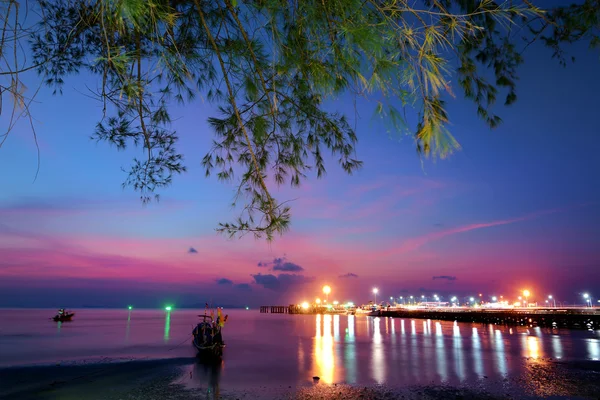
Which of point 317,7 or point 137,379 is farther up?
point 317,7

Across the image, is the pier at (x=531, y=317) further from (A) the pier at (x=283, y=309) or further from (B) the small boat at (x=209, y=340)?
(A) the pier at (x=283, y=309)

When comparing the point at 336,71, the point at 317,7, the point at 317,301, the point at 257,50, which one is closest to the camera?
the point at 317,7

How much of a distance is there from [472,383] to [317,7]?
15446mm

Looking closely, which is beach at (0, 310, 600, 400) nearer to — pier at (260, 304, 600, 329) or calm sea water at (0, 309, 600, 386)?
calm sea water at (0, 309, 600, 386)

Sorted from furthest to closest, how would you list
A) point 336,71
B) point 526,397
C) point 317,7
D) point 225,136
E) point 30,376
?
point 30,376 < point 526,397 < point 225,136 < point 336,71 < point 317,7

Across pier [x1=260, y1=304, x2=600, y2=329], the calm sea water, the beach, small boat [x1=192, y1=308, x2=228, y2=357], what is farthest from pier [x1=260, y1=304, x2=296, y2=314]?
small boat [x1=192, y1=308, x2=228, y2=357]

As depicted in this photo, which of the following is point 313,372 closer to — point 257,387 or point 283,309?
point 257,387

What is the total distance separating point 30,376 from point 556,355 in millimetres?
26387

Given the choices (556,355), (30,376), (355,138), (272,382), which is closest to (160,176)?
(355,138)

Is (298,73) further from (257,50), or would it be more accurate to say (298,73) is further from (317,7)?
(317,7)

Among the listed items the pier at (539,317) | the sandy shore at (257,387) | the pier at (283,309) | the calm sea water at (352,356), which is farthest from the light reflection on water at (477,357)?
the pier at (283,309)

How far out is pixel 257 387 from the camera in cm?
1395

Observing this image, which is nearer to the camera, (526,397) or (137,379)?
(526,397)

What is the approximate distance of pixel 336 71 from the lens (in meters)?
3.01
